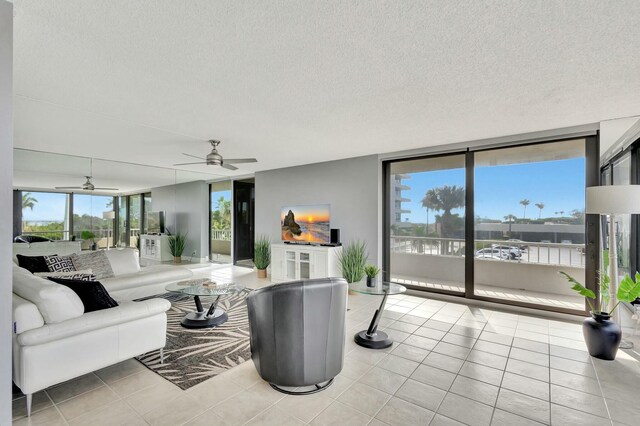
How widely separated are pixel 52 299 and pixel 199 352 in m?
1.35

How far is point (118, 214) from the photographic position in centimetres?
566

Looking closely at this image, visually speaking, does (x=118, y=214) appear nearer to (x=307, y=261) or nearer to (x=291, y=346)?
(x=307, y=261)

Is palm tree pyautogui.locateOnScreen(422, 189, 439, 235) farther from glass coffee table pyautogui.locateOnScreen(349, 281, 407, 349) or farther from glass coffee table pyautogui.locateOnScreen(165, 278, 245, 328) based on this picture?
glass coffee table pyautogui.locateOnScreen(165, 278, 245, 328)

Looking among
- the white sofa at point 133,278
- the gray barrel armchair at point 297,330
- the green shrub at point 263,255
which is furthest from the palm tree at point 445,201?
the white sofa at point 133,278

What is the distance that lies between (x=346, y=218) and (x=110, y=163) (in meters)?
4.66

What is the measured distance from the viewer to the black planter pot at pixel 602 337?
9.29ft

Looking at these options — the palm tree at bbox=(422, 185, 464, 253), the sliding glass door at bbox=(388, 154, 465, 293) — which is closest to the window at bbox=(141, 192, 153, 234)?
the sliding glass door at bbox=(388, 154, 465, 293)

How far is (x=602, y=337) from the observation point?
9.36 ft

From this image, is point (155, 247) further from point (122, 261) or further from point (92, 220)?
point (122, 261)

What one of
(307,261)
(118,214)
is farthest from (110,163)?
(307,261)

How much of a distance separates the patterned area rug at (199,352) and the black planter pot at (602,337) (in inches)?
Answer: 133

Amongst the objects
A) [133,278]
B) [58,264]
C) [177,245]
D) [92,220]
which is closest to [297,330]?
[133,278]

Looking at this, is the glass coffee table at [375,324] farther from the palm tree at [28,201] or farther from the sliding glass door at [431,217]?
the palm tree at [28,201]

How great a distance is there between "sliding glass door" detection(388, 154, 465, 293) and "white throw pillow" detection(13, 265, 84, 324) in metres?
4.44
